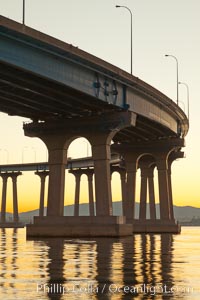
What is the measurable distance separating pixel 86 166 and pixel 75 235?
323ft

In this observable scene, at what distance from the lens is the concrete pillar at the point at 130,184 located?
371 feet

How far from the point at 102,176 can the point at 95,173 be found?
2.93ft

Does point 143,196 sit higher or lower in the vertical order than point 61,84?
lower

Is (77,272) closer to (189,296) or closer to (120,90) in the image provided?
(189,296)

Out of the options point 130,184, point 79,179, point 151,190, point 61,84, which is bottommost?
point 130,184

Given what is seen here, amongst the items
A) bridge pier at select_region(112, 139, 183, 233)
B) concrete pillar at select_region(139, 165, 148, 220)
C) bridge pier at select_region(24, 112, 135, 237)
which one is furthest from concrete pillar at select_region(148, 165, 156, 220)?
bridge pier at select_region(24, 112, 135, 237)

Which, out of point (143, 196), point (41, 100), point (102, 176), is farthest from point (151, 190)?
point (41, 100)

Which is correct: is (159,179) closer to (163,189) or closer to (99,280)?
(163,189)

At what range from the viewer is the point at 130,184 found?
11444cm

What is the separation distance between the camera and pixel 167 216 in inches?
4471

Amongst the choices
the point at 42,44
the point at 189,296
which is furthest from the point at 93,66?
the point at 189,296

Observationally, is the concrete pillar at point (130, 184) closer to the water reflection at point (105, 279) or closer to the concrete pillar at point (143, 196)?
the concrete pillar at point (143, 196)

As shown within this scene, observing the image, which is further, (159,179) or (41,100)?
(159,179)

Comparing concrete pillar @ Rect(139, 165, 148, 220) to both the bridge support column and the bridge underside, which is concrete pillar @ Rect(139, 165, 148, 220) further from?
the bridge support column
